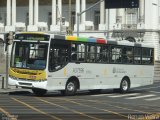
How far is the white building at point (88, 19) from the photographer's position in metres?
84.5

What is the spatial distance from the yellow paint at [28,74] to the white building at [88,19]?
50.7m

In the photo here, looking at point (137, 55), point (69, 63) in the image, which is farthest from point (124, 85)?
point (69, 63)

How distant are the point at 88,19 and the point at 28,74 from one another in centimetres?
6958

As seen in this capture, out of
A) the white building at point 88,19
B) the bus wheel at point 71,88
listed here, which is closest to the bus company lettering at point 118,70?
the bus wheel at point 71,88

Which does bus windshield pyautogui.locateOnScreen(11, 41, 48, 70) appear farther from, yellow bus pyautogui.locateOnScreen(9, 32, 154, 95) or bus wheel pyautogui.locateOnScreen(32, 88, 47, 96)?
bus wheel pyautogui.locateOnScreen(32, 88, 47, 96)

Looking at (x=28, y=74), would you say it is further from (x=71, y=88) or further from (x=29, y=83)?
(x=71, y=88)

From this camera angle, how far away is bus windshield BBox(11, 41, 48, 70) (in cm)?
2534

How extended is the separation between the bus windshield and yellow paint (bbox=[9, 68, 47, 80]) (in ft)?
0.61

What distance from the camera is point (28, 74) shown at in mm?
25578

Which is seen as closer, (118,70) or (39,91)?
(39,91)

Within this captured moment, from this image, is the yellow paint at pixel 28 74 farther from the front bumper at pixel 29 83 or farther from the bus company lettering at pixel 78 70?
the bus company lettering at pixel 78 70

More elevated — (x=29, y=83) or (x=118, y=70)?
(x=118, y=70)

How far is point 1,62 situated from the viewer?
70.1 meters

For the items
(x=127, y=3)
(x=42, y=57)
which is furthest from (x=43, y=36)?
(x=127, y=3)
